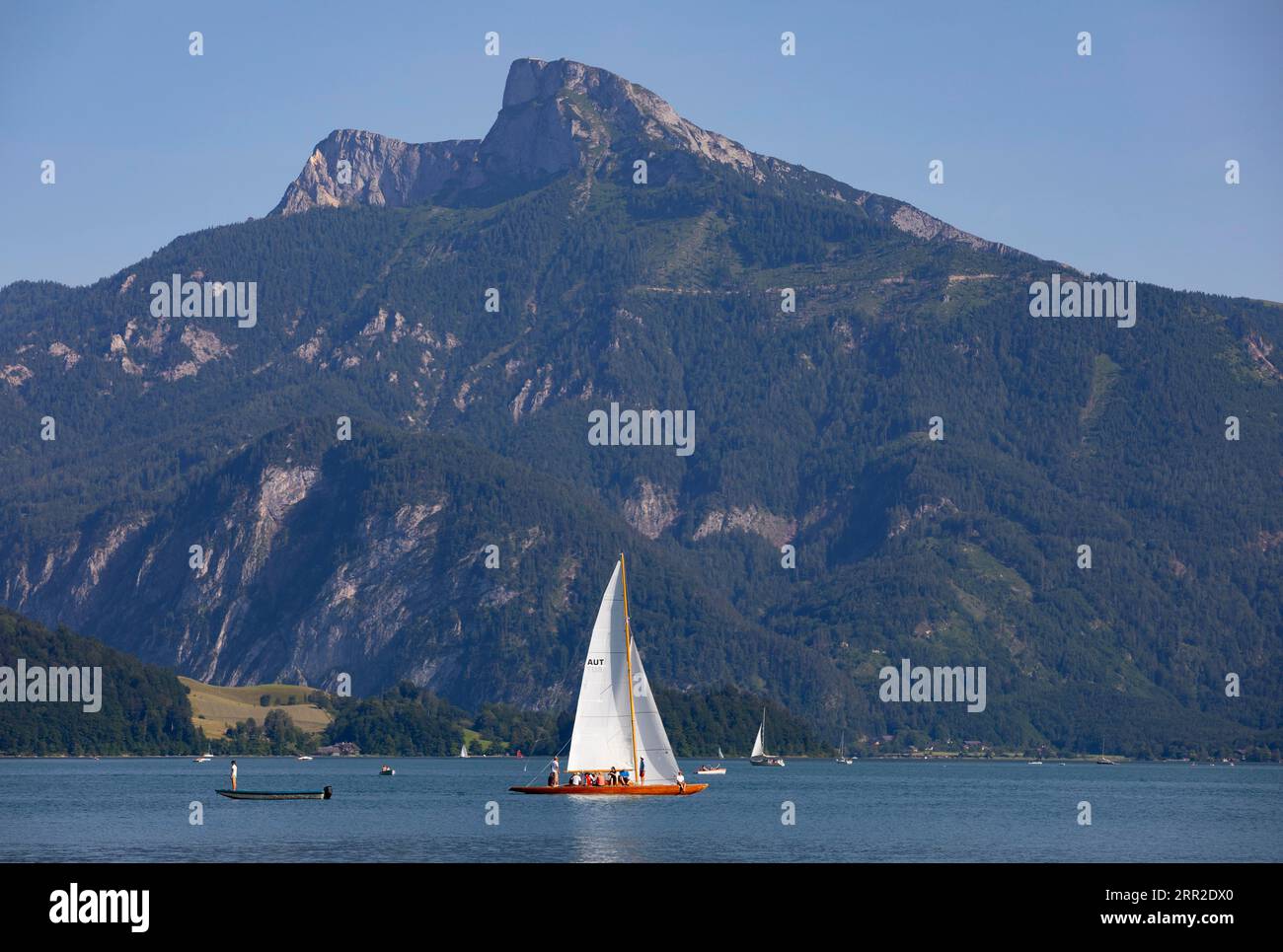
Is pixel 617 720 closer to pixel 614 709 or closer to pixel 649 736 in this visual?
pixel 614 709

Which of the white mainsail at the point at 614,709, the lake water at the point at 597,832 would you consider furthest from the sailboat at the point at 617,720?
the lake water at the point at 597,832

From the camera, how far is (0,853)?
111 meters

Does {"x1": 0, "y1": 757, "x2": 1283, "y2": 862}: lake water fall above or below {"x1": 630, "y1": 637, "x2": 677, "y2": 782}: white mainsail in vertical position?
below

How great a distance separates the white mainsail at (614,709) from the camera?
15300cm

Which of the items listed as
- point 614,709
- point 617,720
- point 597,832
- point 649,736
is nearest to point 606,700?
point 614,709

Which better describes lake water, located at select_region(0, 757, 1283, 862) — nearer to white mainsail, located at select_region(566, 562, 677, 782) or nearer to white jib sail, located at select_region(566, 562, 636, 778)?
white mainsail, located at select_region(566, 562, 677, 782)

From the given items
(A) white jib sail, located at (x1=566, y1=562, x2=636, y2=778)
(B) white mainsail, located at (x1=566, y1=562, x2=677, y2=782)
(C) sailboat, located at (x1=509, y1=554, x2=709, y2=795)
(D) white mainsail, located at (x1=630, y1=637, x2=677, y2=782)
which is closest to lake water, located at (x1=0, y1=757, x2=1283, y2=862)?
(C) sailboat, located at (x1=509, y1=554, x2=709, y2=795)

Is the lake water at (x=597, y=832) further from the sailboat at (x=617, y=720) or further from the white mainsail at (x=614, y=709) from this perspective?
the white mainsail at (x=614, y=709)

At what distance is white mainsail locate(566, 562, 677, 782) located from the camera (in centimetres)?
15300
